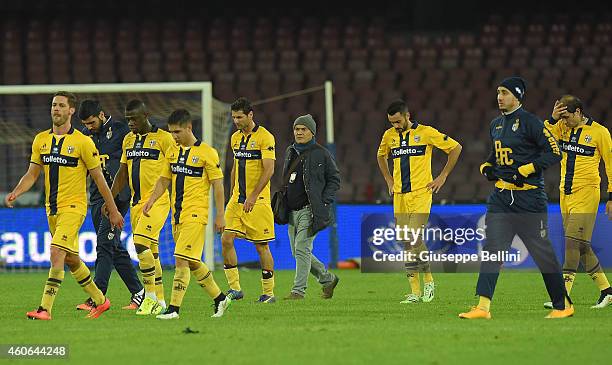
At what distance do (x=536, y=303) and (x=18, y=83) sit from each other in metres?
16.7

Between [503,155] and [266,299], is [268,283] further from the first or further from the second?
[503,155]

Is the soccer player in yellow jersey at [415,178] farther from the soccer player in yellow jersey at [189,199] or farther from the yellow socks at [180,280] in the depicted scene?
the yellow socks at [180,280]

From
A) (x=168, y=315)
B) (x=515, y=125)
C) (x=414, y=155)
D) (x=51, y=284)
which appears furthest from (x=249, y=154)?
(x=515, y=125)

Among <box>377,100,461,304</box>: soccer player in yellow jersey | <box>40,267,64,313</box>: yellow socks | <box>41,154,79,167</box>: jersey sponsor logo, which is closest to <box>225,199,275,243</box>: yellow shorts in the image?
<box>377,100,461,304</box>: soccer player in yellow jersey

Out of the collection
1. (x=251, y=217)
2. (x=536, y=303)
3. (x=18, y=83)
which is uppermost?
(x=18, y=83)

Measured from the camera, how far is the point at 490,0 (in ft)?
95.9

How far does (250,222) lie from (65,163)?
2.82 meters

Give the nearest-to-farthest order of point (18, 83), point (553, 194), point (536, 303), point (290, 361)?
1. point (290, 361)
2. point (536, 303)
3. point (553, 194)
4. point (18, 83)

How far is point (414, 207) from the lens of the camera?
12.0m

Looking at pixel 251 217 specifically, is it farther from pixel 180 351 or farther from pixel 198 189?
pixel 180 351

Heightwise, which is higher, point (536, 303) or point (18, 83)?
point (18, 83)

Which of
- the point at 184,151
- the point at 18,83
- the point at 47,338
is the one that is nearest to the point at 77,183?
the point at 184,151

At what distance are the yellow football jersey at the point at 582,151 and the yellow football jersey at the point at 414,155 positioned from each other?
1197 mm

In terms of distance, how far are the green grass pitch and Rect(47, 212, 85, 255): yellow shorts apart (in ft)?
2.16
